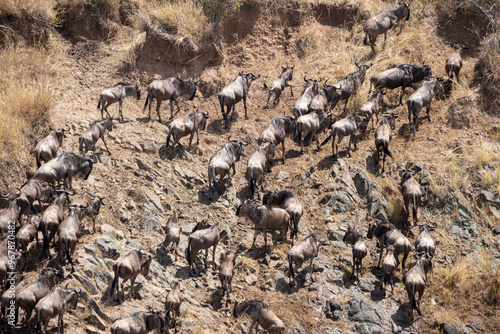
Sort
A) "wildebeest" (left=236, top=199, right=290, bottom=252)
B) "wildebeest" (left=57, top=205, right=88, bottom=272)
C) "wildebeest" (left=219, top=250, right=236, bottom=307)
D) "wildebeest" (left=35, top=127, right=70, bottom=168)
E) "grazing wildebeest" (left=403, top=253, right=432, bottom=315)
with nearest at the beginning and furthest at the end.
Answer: "wildebeest" (left=57, top=205, right=88, bottom=272), "wildebeest" (left=219, top=250, right=236, bottom=307), "grazing wildebeest" (left=403, top=253, right=432, bottom=315), "wildebeest" (left=236, top=199, right=290, bottom=252), "wildebeest" (left=35, top=127, right=70, bottom=168)

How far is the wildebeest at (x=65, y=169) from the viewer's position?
42.3 feet

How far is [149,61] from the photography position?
19.4 meters

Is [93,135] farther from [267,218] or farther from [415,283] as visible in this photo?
[415,283]

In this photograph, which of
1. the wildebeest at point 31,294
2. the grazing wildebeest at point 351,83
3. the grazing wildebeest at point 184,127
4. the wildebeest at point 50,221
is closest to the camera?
the wildebeest at point 31,294

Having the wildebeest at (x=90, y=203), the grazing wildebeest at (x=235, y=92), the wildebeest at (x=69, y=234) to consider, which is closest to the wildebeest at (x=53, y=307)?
the wildebeest at (x=69, y=234)

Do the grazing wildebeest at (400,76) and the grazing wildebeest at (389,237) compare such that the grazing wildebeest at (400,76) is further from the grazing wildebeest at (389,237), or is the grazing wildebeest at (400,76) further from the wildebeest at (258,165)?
the grazing wildebeest at (389,237)

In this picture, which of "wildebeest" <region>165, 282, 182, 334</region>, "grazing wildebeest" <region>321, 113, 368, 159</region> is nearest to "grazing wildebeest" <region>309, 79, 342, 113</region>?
"grazing wildebeest" <region>321, 113, 368, 159</region>

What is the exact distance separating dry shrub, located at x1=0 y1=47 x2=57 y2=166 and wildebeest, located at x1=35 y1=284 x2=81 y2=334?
216 inches

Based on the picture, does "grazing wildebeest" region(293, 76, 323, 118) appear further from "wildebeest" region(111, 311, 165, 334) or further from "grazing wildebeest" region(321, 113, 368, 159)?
"wildebeest" region(111, 311, 165, 334)

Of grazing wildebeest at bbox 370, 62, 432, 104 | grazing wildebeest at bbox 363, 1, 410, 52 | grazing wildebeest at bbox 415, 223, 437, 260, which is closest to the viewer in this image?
grazing wildebeest at bbox 415, 223, 437, 260

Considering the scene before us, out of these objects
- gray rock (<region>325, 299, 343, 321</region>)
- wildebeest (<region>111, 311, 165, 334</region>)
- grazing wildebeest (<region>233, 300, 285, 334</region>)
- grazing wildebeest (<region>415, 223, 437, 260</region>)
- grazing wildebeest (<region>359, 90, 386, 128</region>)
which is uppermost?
grazing wildebeest (<region>359, 90, 386, 128</region>)

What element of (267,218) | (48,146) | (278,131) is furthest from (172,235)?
(278,131)

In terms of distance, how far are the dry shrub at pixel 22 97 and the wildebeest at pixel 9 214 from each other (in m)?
2.06

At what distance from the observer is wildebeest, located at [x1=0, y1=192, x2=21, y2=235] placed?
11.5 metres
